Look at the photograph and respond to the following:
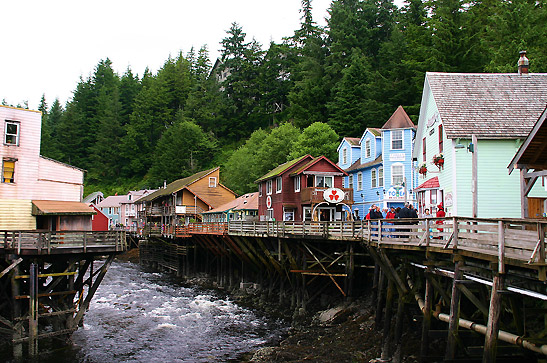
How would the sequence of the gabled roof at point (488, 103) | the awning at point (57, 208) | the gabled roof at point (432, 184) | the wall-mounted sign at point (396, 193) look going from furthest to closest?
the wall-mounted sign at point (396, 193), the awning at point (57, 208), the gabled roof at point (432, 184), the gabled roof at point (488, 103)

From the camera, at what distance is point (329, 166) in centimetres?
3366

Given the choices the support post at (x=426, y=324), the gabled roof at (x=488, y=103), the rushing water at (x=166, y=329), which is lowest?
the rushing water at (x=166, y=329)

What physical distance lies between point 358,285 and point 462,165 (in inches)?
293

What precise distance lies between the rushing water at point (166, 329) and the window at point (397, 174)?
1418 cm

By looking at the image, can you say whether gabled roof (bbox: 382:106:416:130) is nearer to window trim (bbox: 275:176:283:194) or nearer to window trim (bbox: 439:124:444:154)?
window trim (bbox: 275:176:283:194)

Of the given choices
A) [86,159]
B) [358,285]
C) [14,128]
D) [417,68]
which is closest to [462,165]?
[358,285]

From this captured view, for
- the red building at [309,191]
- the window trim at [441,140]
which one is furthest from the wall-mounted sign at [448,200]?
the red building at [309,191]

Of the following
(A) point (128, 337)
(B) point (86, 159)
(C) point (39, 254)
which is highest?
(B) point (86, 159)

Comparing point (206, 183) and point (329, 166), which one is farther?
point (206, 183)

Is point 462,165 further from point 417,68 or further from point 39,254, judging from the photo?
point 417,68

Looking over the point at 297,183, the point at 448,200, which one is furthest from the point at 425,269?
the point at 297,183

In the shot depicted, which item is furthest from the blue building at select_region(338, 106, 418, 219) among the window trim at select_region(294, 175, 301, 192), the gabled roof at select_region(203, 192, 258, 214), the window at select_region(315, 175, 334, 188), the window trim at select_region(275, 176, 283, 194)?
the gabled roof at select_region(203, 192, 258, 214)

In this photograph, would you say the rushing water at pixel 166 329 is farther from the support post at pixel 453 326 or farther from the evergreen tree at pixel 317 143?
the evergreen tree at pixel 317 143

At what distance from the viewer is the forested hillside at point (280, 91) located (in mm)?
41344
